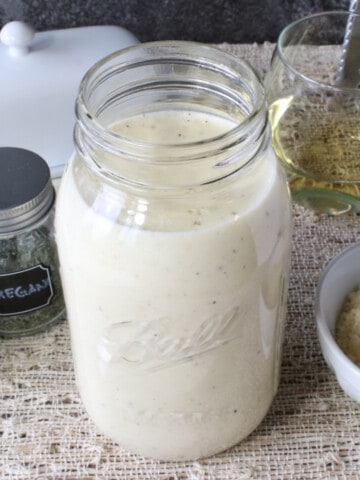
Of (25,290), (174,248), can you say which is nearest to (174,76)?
(174,248)

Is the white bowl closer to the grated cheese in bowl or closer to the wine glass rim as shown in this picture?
the grated cheese in bowl

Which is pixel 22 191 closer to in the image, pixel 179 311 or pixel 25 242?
pixel 25 242

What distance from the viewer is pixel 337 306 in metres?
0.75

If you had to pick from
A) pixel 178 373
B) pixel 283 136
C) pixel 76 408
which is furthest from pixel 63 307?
pixel 283 136

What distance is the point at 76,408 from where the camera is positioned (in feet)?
2.40

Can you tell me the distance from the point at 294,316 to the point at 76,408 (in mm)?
256

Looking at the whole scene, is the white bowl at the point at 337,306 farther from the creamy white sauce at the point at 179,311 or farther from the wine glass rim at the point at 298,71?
the wine glass rim at the point at 298,71

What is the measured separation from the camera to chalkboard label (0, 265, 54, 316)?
Answer: 2.45ft

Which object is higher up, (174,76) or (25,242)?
(174,76)

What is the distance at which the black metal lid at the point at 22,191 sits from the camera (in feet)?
2.37

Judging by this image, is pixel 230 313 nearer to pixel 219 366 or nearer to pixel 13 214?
pixel 219 366

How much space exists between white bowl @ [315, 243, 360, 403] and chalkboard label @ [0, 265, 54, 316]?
0.28m

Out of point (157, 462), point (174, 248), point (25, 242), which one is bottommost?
point (157, 462)

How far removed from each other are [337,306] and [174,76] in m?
0.30
